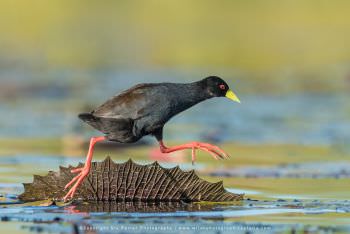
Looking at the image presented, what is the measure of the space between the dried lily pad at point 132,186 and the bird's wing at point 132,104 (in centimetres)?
57

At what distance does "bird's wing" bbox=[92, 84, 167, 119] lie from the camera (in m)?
9.59

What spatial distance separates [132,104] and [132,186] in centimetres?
80

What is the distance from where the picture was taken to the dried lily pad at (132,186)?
30.0 feet

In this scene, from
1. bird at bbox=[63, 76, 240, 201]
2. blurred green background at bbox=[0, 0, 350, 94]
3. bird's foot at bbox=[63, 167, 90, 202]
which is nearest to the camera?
bird's foot at bbox=[63, 167, 90, 202]

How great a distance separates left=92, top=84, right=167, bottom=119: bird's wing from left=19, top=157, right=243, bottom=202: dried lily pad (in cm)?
57

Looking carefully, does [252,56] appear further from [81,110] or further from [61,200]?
[61,200]

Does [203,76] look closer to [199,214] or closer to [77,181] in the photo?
[77,181]

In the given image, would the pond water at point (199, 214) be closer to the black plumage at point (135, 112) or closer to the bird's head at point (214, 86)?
the black plumage at point (135, 112)

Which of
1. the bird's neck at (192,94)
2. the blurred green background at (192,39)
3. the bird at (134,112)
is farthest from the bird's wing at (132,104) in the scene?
the blurred green background at (192,39)

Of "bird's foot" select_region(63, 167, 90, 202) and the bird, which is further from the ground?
the bird

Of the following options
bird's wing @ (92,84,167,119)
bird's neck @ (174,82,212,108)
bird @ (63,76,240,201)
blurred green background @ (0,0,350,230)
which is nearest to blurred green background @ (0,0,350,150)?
blurred green background @ (0,0,350,230)

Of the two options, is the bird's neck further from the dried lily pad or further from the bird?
the dried lily pad

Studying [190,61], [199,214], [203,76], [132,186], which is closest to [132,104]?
[132,186]

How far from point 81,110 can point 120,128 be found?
851 cm
